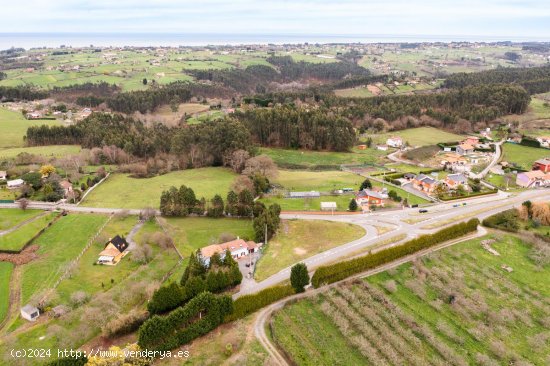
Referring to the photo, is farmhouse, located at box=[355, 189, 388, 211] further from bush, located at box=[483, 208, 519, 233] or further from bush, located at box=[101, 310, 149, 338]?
bush, located at box=[101, 310, 149, 338]

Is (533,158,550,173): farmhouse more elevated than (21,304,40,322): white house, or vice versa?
(533,158,550,173): farmhouse

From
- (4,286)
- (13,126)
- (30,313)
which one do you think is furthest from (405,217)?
(13,126)

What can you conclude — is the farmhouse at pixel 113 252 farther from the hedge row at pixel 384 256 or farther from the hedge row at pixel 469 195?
the hedge row at pixel 469 195

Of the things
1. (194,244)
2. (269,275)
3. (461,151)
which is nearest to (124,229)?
(194,244)

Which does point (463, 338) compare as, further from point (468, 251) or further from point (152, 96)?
point (152, 96)

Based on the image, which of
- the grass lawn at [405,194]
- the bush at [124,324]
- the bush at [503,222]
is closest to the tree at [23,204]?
the bush at [124,324]

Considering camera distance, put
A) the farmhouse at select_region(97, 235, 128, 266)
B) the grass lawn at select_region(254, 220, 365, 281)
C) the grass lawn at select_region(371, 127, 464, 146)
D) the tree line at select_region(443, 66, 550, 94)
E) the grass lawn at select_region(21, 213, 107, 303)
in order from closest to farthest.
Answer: the grass lawn at select_region(21, 213, 107, 303) → the grass lawn at select_region(254, 220, 365, 281) → the farmhouse at select_region(97, 235, 128, 266) → the grass lawn at select_region(371, 127, 464, 146) → the tree line at select_region(443, 66, 550, 94)

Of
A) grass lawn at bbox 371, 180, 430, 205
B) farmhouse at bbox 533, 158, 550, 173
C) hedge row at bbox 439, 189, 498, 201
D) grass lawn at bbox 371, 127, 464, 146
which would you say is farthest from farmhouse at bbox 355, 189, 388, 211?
grass lawn at bbox 371, 127, 464, 146
